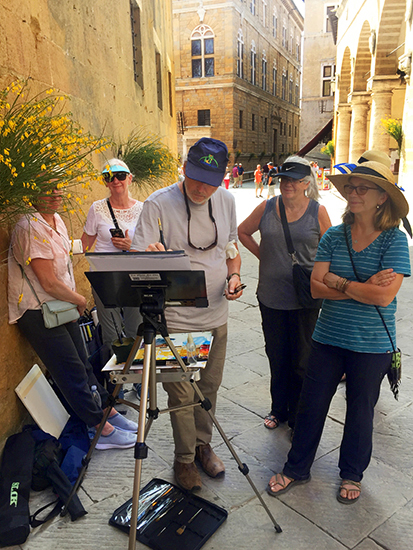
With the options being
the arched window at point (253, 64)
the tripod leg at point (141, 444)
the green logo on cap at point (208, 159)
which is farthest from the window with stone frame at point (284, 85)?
the tripod leg at point (141, 444)

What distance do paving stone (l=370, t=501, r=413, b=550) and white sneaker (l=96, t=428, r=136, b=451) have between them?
64.3 inches

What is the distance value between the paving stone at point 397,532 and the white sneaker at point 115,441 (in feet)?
5.36

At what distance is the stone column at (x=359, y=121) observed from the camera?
62.4ft

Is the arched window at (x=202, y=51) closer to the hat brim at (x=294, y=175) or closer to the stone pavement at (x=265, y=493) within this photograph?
the hat brim at (x=294, y=175)

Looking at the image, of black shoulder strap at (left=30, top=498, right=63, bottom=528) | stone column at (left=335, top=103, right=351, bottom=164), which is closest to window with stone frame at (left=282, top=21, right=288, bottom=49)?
stone column at (left=335, top=103, right=351, bottom=164)

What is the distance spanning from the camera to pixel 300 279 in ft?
9.75

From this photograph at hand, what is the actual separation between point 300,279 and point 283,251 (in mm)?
246

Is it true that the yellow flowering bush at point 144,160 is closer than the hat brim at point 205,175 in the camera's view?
No

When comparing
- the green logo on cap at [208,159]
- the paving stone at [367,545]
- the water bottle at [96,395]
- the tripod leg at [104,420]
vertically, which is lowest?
the paving stone at [367,545]

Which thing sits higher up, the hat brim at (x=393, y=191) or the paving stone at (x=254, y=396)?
the hat brim at (x=393, y=191)

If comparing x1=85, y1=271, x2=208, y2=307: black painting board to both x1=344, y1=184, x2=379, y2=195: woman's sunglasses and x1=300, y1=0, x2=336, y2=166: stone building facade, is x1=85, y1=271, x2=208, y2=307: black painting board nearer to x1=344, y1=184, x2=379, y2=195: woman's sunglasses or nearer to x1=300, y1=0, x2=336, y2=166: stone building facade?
x1=344, y1=184, x2=379, y2=195: woman's sunglasses

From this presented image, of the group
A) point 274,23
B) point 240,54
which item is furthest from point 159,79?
point 274,23

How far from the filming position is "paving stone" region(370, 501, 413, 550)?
2.28 meters

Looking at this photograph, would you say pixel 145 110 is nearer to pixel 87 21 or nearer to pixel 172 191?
pixel 87 21
